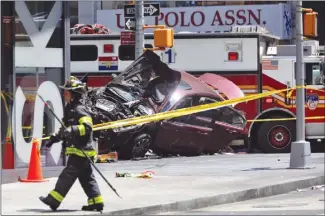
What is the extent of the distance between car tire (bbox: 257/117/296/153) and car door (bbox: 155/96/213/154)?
2290 millimetres

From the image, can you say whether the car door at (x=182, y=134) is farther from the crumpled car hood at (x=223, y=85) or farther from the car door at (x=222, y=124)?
the crumpled car hood at (x=223, y=85)

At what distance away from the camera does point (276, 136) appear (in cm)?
2417

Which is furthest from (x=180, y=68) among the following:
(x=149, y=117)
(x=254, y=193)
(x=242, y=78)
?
(x=254, y=193)

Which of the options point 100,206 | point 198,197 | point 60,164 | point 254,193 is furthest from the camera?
point 60,164

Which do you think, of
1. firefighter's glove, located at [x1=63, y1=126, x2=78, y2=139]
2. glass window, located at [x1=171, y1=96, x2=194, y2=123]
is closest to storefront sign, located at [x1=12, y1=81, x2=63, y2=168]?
firefighter's glove, located at [x1=63, y1=126, x2=78, y2=139]

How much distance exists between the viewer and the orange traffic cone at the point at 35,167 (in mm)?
15086

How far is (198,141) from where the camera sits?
22.4 meters

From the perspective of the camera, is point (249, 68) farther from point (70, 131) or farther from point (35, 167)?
point (70, 131)

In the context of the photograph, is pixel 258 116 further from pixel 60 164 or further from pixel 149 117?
pixel 60 164

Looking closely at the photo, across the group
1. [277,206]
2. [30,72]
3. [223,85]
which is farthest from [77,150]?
[223,85]

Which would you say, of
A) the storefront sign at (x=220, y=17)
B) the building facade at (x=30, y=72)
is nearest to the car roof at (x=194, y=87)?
the building facade at (x=30, y=72)

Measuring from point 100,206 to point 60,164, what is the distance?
4.89 m

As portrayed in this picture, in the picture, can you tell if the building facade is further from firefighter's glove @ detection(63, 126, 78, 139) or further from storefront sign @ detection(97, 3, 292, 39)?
storefront sign @ detection(97, 3, 292, 39)

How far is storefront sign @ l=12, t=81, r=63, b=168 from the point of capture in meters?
15.8
